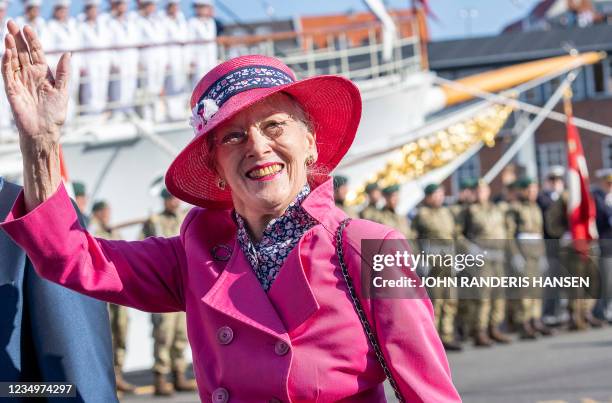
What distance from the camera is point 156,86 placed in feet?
36.3

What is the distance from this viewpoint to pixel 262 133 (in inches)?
87.8

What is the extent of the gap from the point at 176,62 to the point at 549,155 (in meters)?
26.5

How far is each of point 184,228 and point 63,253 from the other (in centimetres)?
36

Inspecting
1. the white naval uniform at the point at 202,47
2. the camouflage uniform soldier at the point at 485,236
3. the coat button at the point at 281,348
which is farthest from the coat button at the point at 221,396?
the white naval uniform at the point at 202,47

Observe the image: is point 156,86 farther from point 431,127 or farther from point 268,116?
point 268,116

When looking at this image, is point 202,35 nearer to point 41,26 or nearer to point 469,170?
point 41,26

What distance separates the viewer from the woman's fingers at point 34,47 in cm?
208

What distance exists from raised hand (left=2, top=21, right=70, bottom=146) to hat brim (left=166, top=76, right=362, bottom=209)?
12.7 inches

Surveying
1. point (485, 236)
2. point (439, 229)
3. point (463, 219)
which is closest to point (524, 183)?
point (463, 219)

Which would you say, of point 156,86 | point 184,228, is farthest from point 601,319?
point 184,228

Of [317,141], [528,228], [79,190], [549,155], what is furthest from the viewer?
[549,155]

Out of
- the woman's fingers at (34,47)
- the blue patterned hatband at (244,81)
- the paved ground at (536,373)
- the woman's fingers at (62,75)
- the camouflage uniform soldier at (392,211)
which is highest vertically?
the woman's fingers at (34,47)

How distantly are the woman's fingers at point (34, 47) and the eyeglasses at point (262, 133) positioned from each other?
40cm

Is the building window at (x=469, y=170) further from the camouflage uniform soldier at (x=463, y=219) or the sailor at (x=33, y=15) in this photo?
the sailor at (x=33, y=15)
